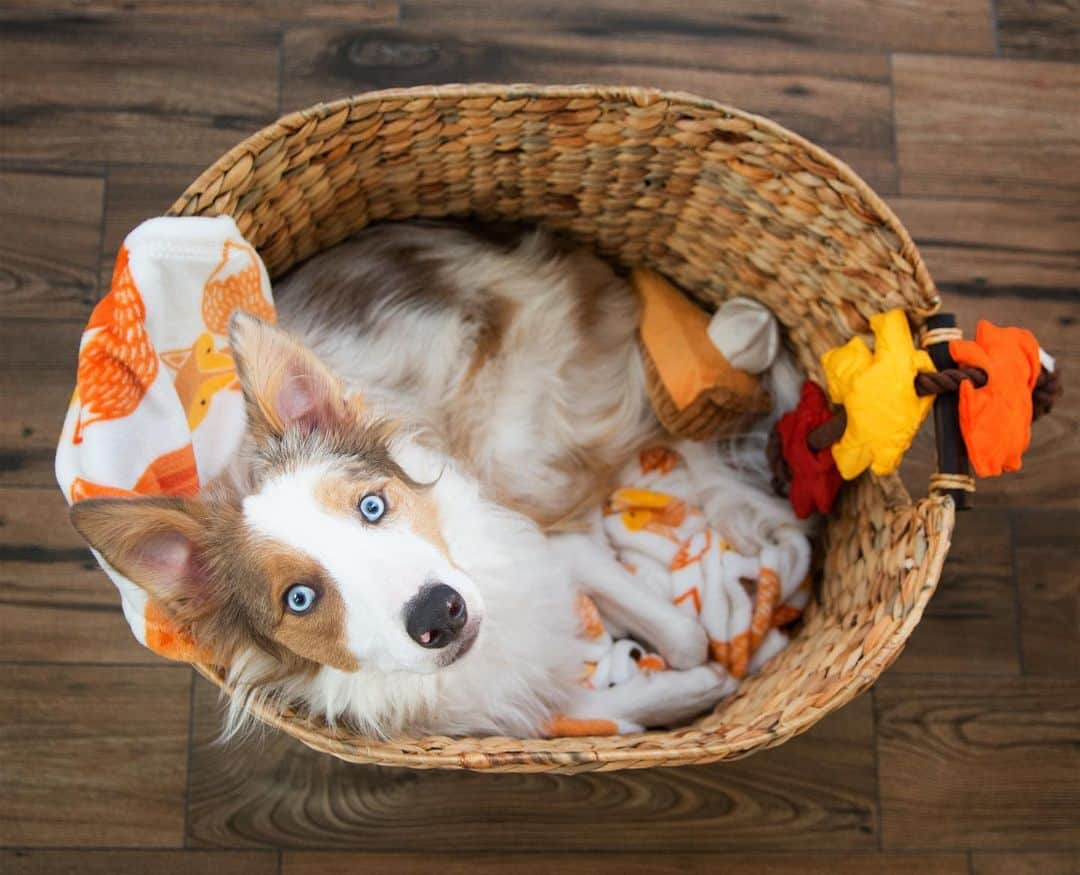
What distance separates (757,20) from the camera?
2076 millimetres

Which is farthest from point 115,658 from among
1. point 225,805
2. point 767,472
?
point 767,472

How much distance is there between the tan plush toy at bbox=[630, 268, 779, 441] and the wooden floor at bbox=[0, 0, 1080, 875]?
411 millimetres

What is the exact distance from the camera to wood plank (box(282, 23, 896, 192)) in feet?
6.61

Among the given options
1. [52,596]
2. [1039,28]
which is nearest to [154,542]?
[52,596]

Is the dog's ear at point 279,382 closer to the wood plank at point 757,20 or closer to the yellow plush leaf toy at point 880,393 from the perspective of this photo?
the yellow plush leaf toy at point 880,393

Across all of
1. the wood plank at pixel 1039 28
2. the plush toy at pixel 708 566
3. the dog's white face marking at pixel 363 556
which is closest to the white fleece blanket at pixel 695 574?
the plush toy at pixel 708 566

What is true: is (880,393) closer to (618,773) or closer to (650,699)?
(650,699)

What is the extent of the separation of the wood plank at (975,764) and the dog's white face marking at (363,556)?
108cm

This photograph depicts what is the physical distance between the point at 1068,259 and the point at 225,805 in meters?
2.06

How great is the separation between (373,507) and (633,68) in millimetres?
1232

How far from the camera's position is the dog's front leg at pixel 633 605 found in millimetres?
1788

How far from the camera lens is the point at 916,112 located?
2096 mm

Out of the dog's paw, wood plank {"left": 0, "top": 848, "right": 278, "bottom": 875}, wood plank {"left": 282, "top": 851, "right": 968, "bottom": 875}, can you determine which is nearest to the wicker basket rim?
the dog's paw

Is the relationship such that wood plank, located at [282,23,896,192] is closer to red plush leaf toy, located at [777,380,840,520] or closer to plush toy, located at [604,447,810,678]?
red plush leaf toy, located at [777,380,840,520]
